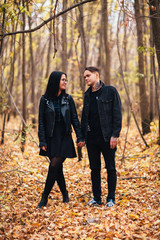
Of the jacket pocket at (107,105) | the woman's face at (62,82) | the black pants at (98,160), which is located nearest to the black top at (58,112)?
the woman's face at (62,82)

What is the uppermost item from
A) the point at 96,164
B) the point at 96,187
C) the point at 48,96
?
the point at 48,96

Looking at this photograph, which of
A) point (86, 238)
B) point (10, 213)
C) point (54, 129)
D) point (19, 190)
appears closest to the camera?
point (86, 238)

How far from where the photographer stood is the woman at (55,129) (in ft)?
12.2

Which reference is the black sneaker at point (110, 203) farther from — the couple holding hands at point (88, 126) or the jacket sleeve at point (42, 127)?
the jacket sleeve at point (42, 127)

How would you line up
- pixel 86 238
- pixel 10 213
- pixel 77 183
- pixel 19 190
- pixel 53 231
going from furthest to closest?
pixel 77 183 < pixel 19 190 < pixel 10 213 < pixel 53 231 < pixel 86 238

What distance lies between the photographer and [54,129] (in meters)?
3.77

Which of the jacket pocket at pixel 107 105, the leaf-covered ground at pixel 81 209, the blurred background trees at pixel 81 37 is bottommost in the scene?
the leaf-covered ground at pixel 81 209

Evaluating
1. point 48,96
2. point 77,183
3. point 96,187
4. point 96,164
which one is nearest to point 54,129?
point 48,96

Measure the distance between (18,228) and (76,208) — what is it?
41.2 inches

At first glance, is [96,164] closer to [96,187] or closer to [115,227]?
[96,187]

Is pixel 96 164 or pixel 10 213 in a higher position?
pixel 96 164

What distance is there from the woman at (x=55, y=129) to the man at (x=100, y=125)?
10.6 inches

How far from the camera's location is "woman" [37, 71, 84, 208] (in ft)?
12.2

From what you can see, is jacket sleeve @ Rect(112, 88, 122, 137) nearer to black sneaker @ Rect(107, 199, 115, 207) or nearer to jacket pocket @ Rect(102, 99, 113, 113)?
jacket pocket @ Rect(102, 99, 113, 113)
